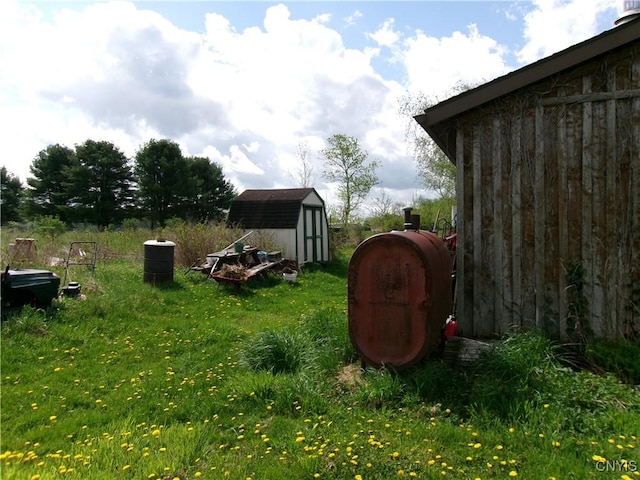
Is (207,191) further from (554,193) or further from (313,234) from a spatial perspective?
(554,193)

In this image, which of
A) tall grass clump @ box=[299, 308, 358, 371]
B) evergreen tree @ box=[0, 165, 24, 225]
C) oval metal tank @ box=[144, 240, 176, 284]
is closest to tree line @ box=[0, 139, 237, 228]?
evergreen tree @ box=[0, 165, 24, 225]

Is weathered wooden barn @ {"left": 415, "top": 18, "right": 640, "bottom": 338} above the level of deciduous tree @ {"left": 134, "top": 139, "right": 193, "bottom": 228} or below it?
below

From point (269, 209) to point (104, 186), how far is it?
23.1m

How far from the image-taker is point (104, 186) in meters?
34.1

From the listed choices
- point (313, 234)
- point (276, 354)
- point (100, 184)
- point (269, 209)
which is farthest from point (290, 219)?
point (100, 184)

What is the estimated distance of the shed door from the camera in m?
16.7

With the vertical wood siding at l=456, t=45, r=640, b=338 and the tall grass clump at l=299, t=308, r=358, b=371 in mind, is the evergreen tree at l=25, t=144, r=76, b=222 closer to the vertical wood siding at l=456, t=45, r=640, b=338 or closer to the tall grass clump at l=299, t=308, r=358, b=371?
the tall grass clump at l=299, t=308, r=358, b=371

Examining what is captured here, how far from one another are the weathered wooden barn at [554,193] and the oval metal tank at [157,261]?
291 inches

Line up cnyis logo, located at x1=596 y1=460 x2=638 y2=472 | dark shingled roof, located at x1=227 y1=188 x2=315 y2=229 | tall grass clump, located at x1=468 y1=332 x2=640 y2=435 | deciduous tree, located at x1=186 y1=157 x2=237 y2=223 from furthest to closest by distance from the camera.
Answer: deciduous tree, located at x1=186 y1=157 x2=237 y2=223 → dark shingled roof, located at x1=227 y1=188 x2=315 y2=229 → tall grass clump, located at x1=468 y1=332 x2=640 y2=435 → cnyis logo, located at x1=596 y1=460 x2=638 y2=472

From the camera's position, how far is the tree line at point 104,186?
33281mm

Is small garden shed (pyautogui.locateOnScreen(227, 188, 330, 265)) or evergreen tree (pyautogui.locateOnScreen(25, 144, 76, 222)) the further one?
evergreen tree (pyautogui.locateOnScreen(25, 144, 76, 222))

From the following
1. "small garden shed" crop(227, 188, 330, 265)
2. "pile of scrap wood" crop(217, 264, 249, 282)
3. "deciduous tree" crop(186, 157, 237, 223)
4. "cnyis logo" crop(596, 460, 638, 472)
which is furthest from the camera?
"deciduous tree" crop(186, 157, 237, 223)

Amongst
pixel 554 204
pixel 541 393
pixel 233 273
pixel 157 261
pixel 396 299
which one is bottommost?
pixel 541 393

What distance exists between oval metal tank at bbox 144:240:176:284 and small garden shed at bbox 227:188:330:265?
5.51 m
